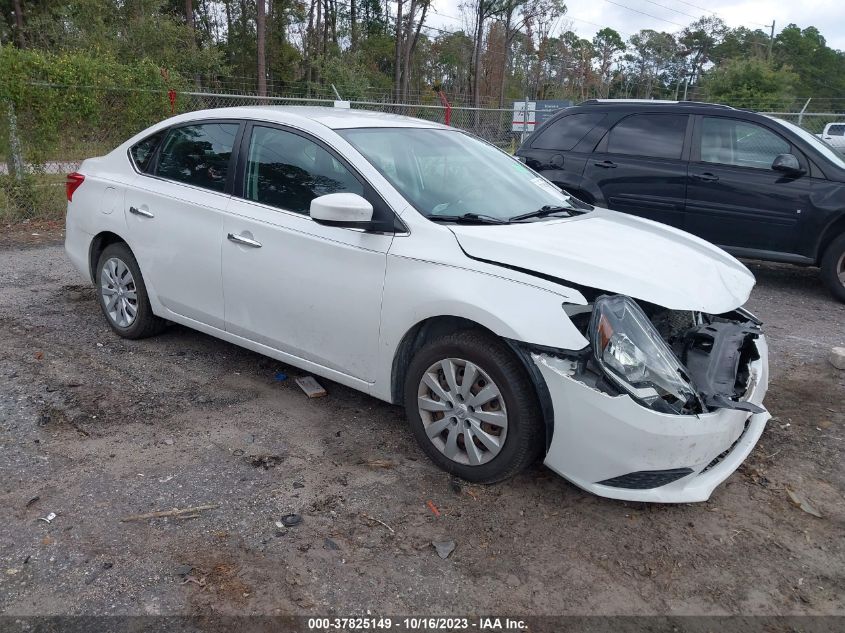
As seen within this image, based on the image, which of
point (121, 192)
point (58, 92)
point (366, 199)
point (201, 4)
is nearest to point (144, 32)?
point (201, 4)

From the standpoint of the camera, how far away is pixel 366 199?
3609mm

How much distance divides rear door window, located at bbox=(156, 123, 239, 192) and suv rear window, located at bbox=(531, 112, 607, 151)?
4446 mm

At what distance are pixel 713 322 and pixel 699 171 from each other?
415cm

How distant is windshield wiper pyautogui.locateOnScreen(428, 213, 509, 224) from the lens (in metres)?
3.53

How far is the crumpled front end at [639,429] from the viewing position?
111 inches

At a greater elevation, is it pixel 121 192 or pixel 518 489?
pixel 121 192

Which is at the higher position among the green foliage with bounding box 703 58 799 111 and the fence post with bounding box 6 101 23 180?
the green foliage with bounding box 703 58 799 111

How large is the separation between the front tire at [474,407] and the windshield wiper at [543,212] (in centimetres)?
89

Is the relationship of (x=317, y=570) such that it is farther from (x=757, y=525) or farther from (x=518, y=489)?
(x=757, y=525)

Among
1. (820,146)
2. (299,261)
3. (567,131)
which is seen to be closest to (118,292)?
(299,261)

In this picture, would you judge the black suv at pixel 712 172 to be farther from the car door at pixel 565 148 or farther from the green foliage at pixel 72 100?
the green foliage at pixel 72 100

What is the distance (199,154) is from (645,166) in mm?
4808

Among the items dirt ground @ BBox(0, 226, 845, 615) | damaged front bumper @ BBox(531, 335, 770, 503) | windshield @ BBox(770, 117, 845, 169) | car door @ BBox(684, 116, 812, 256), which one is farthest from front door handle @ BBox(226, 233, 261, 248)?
windshield @ BBox(770, 117, 845, 169)

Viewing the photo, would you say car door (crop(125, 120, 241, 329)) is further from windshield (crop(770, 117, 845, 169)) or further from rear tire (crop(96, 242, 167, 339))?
windshield (crop(770, 117, 845, 169))
